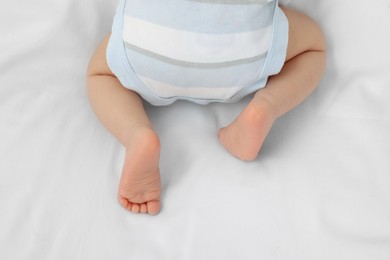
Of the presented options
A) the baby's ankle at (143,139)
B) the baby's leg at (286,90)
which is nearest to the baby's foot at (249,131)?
the baby's leg at (286,90)

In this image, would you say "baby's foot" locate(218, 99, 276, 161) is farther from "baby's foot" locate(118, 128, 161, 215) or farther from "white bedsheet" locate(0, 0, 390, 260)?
"baby's foot" locate(118, 128, 161, 215)

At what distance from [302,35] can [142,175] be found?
15.8 inches

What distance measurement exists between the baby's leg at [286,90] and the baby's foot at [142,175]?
148mm

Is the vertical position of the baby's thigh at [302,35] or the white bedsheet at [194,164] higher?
the baby's thigh at [302,35]

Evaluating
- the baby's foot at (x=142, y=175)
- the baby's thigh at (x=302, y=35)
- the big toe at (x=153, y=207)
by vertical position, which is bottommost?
the big toe at (x=153, y=207)

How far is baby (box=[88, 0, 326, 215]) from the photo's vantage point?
0.90m

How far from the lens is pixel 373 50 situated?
1.12 meters

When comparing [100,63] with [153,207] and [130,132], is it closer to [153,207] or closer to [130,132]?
[130,132]

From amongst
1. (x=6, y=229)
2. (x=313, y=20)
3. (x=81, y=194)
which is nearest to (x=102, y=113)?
(x=81, y=194)

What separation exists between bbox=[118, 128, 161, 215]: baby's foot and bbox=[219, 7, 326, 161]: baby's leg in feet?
0.49

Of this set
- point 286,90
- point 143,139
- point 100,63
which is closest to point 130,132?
point 143,139

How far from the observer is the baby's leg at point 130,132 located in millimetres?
913

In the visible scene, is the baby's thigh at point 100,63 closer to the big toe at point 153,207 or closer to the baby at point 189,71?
the baby at point 189,71

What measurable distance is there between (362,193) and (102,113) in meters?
0.47
